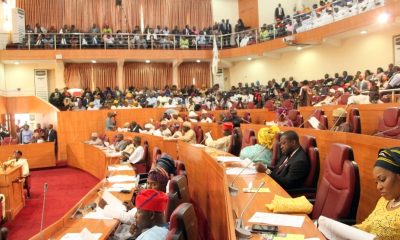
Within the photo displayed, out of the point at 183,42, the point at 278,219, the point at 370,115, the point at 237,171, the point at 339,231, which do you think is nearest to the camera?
the point at 339,231

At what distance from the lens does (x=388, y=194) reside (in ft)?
6.66

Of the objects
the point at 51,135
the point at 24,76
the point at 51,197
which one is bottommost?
the point at 51,197

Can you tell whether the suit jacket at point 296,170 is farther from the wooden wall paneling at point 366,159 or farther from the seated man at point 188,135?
the seated man at point 188,135

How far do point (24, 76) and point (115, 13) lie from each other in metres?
5.00

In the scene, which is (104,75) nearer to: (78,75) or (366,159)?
(78,75)

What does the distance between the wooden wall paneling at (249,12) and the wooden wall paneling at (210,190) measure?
45.6ft

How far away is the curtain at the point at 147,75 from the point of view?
18.1 meters

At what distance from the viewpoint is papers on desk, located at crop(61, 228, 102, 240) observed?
281 centimetres

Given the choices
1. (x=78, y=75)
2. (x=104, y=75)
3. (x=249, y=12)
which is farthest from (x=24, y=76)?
(x=249, y=12)

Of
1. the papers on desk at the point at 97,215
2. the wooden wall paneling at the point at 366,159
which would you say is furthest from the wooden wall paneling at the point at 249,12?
the papers on desk at the point at 97,215

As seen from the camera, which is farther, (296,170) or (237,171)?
(237,171)

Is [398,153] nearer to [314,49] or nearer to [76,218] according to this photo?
[76,218]

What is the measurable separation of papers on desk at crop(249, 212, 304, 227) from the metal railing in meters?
10.8

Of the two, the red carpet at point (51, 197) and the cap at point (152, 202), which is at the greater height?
the cap at point (152, 202)
